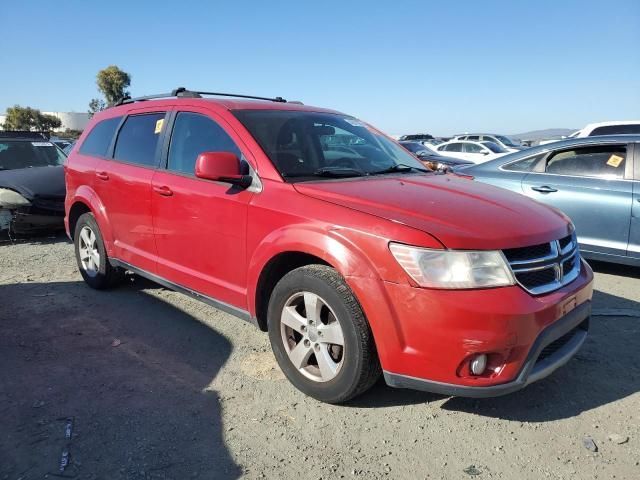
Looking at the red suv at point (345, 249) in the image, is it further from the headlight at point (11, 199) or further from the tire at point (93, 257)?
the headlight at point (11, 199)

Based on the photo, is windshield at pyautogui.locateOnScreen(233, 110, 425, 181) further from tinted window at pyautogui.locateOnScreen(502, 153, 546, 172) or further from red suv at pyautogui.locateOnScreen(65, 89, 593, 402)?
tinted window at pyautogui.locateOnScreen(502, 153, 546, 172)

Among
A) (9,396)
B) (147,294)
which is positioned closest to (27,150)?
(147,294)

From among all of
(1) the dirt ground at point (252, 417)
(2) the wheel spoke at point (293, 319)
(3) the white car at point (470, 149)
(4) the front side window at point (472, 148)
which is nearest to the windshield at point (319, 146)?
(2) the wheel spoke at point (293, 319)

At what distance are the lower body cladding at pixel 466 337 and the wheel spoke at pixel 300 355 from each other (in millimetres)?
544

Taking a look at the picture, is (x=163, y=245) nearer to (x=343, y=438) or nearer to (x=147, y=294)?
(x=147, y=294)

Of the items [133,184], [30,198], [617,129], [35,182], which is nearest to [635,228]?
[133,184]

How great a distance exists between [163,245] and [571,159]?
4484mm

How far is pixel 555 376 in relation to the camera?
3250mm

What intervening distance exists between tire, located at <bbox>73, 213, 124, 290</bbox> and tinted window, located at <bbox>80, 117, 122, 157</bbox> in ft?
2.06

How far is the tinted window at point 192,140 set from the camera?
3.53 meters

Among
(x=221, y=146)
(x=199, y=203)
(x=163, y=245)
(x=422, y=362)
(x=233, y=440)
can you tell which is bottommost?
(x=233, y=440)

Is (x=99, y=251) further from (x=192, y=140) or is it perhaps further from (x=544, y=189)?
(x=544, y=189)

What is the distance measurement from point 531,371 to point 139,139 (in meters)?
3.51

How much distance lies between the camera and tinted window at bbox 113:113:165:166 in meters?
4.13
